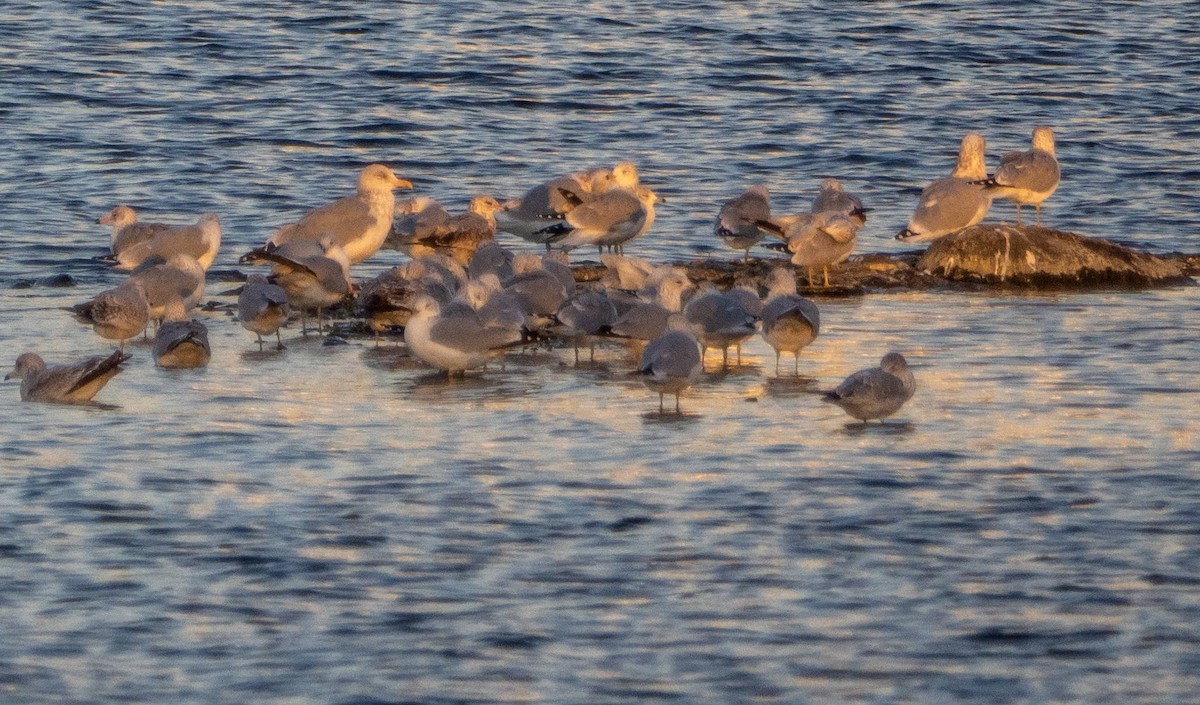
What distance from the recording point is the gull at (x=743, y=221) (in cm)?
1473

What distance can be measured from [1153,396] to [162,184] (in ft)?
37.1

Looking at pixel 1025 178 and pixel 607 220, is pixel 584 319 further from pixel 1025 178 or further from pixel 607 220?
pixel 1025 178

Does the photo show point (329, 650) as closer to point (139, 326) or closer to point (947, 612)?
point (947, 612)

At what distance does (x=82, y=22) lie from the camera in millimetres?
29750

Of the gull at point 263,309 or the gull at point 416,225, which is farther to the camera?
the gull at point 416,225

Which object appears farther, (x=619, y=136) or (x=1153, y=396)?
(x=619, y=136)

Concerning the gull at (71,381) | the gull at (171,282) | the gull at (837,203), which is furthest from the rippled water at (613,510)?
the gull at (837,203)

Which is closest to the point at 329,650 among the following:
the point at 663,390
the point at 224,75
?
the point at 663,390

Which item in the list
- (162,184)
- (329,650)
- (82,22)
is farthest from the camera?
(82,22)

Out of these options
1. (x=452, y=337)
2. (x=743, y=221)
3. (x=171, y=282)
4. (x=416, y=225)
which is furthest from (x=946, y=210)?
(x=171, y=282)

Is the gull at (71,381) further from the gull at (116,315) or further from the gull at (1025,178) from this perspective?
the gull at (1025,178)

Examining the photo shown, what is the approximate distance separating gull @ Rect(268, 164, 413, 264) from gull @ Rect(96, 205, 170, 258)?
92 centimetres

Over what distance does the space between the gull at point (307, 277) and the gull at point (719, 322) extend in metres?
2.59

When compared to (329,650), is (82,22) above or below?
above
